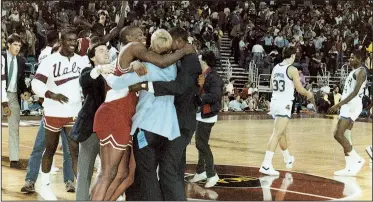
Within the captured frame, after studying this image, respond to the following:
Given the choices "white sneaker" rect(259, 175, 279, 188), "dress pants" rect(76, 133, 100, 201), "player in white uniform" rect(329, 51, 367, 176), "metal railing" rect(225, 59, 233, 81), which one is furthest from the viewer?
"metal railing" rect(225, 59, 233, 81)

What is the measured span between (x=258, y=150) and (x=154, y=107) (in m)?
5.55

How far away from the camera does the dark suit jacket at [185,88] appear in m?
5.07

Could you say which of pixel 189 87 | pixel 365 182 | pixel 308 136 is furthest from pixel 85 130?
pixel 308 136

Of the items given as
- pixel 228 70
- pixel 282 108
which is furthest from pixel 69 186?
pixel 228 70

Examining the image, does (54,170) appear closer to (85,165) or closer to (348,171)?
(85,165)

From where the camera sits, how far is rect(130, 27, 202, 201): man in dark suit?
5.08m

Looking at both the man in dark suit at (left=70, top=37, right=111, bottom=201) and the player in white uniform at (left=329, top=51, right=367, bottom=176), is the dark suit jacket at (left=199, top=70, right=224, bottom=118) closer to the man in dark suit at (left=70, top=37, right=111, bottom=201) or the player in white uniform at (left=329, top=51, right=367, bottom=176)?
the man in dark suit at (left=70, top=37, right=111, bottom=201)

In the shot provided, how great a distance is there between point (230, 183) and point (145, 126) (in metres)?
2.32

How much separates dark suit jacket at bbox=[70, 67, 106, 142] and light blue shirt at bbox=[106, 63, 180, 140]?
17cm

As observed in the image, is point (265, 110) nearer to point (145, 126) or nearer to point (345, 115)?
point (345, 115)

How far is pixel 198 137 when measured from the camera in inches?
276

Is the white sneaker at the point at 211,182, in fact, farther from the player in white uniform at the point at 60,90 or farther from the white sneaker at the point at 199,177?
the player in white uniform at the point at 60,90

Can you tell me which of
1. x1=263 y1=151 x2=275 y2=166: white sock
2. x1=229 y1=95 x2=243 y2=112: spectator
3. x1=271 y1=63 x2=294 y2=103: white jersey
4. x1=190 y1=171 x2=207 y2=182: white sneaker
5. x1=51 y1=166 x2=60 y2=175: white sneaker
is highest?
x1=271 y1=63 x2=294 y2=103: white jersey

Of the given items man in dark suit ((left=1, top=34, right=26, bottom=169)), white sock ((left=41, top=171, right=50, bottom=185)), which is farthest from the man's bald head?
man in dark suit ((left=1, top=34, right=26, bottom=169))
